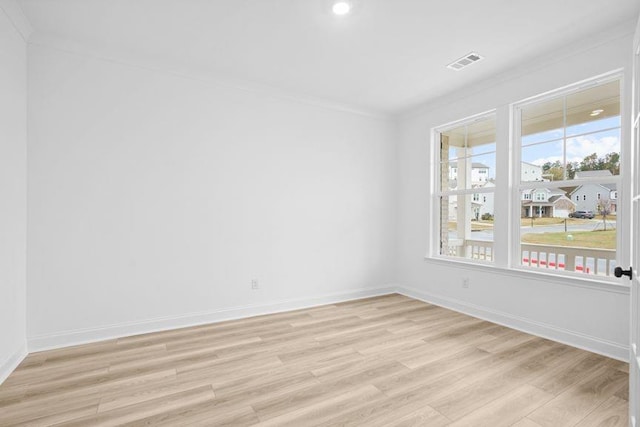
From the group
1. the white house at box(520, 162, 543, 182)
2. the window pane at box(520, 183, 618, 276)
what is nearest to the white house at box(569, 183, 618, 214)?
the window pane at box(520, 183, 618, 276)

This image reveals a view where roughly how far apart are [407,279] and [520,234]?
1.71 meters

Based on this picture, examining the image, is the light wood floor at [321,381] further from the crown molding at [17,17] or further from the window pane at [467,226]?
the crown molding at [17,17]

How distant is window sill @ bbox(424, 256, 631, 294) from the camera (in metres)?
2.62

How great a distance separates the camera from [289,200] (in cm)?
398

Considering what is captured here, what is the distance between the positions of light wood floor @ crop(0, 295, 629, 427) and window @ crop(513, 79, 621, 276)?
2.79ft

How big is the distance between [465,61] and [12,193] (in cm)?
408

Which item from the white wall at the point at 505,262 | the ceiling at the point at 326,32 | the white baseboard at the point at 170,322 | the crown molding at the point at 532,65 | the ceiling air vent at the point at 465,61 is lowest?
the white baseboard at the point at 170,322

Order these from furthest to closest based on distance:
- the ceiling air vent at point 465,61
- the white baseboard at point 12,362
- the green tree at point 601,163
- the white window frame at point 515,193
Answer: the ceiling air vent at point 465,61
the green tree at point 601,163
the white window frame at point 515,193
the white baseboard at point 12,362

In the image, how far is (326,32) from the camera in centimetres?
269

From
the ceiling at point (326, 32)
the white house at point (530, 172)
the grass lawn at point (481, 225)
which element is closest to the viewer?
the ceiling at point (326, 32)

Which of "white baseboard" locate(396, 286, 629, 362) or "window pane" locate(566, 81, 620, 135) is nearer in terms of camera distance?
"white baseboard" locate(396, 286, 629, 362)

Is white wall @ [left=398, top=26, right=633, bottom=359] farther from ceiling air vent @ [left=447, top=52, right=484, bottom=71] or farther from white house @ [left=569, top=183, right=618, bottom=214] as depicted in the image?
white house @ [left=569, top=183, right=618, bottom=214]

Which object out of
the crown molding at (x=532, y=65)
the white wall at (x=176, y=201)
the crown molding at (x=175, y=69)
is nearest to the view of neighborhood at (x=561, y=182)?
the crown molding at (x=532, y=65)

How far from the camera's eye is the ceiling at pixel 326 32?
238cm
